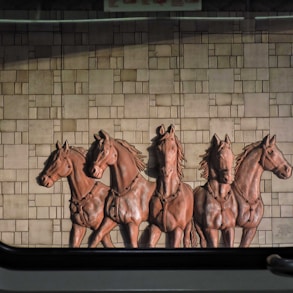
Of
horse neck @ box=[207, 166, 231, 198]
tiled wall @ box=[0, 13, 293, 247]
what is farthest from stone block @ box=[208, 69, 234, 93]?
horse neck @ box=[207, 166, 231, 198]

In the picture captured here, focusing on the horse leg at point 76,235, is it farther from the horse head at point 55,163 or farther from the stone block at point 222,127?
the stone block at point 222,127

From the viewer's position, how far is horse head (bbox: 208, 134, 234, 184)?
89cm

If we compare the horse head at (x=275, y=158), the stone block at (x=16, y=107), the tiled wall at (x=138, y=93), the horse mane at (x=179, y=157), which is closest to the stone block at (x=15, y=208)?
the tiled wall at (x=138, y=93)

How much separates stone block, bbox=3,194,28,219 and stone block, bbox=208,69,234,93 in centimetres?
32

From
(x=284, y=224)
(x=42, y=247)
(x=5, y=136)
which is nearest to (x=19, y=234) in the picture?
(x=42, y=247)

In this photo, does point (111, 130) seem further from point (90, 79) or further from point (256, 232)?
point (256, 232)

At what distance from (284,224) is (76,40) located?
40cm

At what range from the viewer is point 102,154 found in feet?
3.22

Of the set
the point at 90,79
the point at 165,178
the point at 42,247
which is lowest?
the point at 42,247

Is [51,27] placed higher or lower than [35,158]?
higher

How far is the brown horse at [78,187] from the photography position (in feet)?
3.05

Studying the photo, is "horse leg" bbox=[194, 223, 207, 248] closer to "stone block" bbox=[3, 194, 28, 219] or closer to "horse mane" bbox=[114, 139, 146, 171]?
"horse mane" bbox=[114, 139, 146, 171]

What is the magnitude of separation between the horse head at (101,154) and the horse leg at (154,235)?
0.39 feet

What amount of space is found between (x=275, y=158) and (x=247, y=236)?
0.40 ft
